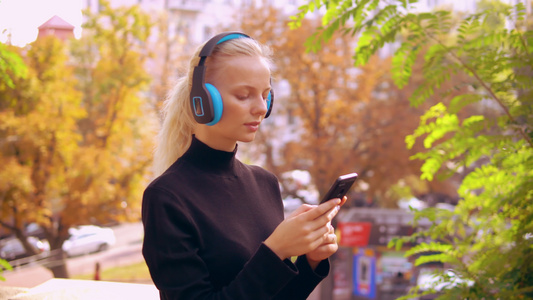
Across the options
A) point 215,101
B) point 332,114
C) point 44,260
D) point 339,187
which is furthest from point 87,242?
point 339,187

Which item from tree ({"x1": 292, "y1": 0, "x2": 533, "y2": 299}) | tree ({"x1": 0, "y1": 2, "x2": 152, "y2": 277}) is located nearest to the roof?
tree ({"x1": 292, "y1": 0, "x2": 533, "y2": 299})

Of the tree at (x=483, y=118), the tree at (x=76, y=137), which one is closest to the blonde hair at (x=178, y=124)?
the tree at (x=483, y=118)

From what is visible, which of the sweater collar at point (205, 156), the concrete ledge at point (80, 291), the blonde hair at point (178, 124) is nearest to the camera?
the sweater collar at point (205, 156)

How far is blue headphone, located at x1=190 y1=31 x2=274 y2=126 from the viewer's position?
1690 mm

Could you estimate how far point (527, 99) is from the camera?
8.50 feet

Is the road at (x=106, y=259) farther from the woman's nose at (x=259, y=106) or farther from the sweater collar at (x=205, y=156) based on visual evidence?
the woman's nose at (x=259, y=106)

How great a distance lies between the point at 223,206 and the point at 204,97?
321 millimetres

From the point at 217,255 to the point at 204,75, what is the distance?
1.73ft

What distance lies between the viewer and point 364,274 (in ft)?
68.0

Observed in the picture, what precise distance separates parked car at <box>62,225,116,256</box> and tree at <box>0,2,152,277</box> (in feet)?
32.3

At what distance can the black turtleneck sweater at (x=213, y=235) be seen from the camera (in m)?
1.49

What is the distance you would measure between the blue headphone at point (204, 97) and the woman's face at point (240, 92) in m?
0.04

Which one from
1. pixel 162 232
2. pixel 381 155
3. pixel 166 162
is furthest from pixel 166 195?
pixel 381 155

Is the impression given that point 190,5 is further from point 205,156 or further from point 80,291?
point 205,156
